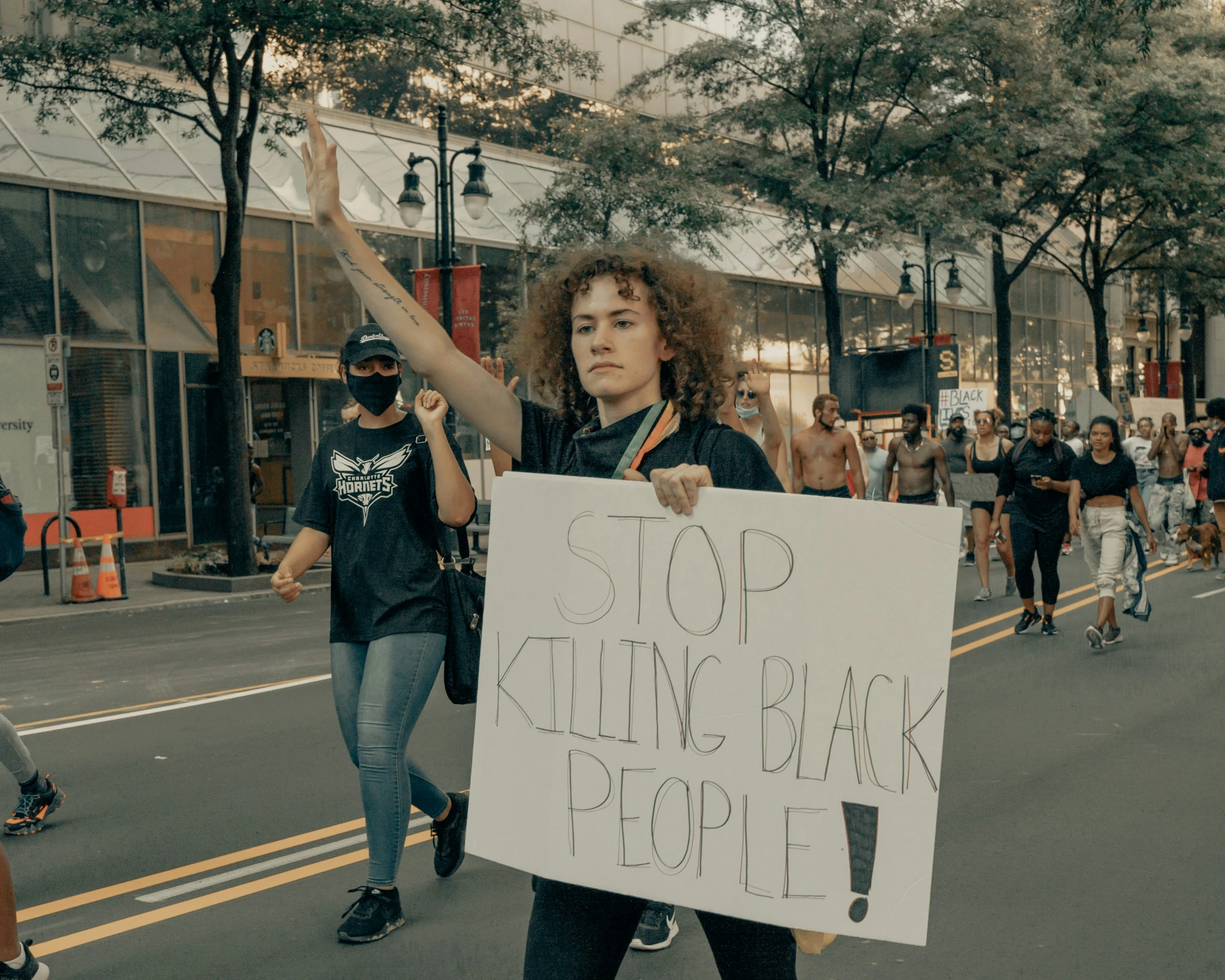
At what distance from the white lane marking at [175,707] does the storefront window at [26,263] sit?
12178 mm

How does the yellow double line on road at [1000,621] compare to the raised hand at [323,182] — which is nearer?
the raised hand at [323,182]

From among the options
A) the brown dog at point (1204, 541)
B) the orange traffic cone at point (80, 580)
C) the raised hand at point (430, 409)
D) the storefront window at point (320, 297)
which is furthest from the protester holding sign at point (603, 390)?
the storefront window at point (320, 297)

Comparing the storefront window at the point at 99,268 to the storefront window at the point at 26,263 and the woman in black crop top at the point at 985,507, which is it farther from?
the woman in black crop top at the point at 985,507

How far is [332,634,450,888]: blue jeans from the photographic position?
417cm

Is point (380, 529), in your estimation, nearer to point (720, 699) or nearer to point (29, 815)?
point (720, 699)

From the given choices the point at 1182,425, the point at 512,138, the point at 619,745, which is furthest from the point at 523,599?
the point at 1182,425

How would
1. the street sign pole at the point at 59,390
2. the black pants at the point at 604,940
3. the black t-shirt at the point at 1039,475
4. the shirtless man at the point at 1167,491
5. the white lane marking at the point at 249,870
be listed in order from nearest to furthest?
1. the black pants at the point at 604,940
2. the white lane marking at the point at 249,870
3. the black t-shirt at the point at 1039,475
4. the street sign pole at the point at 59,390
5. the shirtless man at the point at 1167,491

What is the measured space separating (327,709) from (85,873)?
3256 mm

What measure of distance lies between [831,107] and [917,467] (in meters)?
12.2

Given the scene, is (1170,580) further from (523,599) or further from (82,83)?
(82,83)

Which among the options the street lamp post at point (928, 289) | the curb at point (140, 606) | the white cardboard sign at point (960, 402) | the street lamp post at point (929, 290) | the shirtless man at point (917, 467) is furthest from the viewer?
the street lamp post at point (929, 290)

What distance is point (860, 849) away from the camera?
2.27 m

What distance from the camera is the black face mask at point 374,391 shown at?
4.37m

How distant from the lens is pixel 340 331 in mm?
23906
